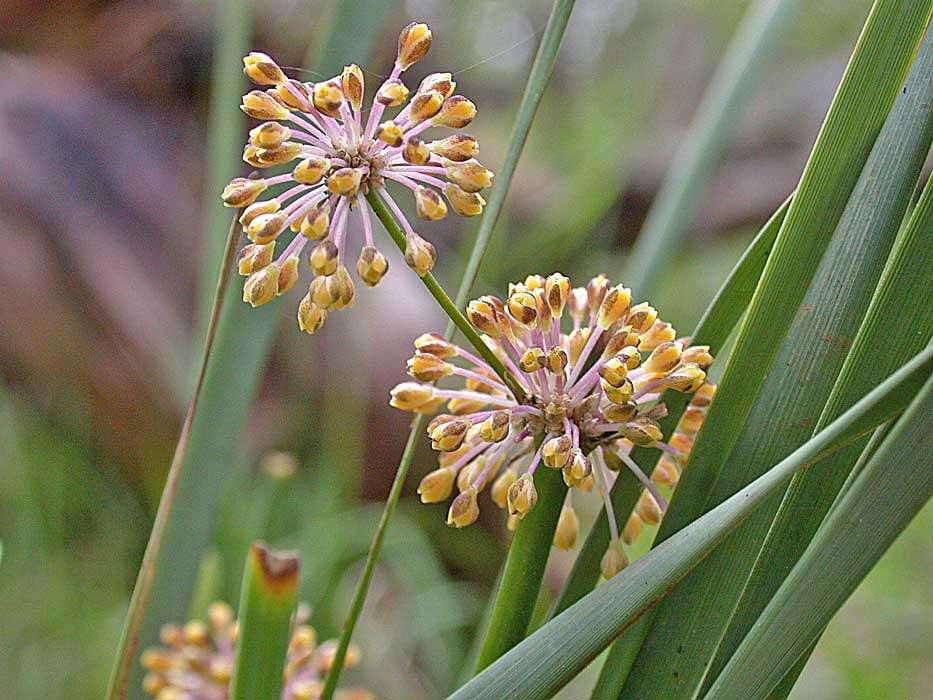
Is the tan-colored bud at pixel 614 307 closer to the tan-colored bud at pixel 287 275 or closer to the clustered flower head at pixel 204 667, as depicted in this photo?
the tan-colored bud at pixel 287 275

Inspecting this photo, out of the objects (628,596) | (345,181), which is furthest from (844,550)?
(345,181)

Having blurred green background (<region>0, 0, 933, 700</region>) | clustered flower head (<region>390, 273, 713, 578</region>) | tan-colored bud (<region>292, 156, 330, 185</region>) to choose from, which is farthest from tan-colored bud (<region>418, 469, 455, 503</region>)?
blurred green background (<region>0, 0, 933, 700</region>)

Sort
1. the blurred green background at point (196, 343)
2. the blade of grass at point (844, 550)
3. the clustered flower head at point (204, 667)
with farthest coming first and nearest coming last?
the blurred green background at point (196, 343), the clustered flower head at point (204, 667), the blade of grass at point (844, 550)

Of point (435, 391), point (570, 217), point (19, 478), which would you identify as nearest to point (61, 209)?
point (19, 478)

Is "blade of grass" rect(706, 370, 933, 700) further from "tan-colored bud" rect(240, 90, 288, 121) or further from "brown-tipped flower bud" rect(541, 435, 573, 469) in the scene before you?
"tan-colored bud" rect(240, 90, 288, 121)

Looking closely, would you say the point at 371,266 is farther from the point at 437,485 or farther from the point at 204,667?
the point at 204,667

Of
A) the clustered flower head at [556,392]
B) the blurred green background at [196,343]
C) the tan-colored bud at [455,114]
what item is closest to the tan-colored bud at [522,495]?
the clustered flower head at [556,392]
